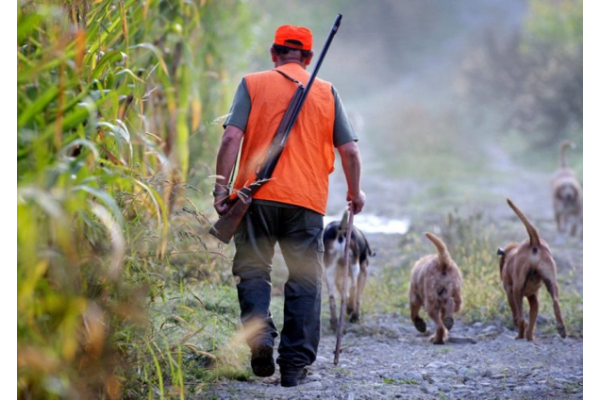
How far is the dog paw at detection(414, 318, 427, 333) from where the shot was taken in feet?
24.8

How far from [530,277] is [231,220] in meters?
2.97

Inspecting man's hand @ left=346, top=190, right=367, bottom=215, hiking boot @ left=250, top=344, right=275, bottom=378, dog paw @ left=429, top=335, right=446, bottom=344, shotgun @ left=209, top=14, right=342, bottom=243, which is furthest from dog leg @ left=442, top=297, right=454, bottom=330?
shotgun @ left=209, top=14, right=342, bottom=243

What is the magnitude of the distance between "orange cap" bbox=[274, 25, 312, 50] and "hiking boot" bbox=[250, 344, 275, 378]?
6.18 ft

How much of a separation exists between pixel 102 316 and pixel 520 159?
22.5m

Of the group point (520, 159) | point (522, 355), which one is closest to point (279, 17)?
point (520, 159)

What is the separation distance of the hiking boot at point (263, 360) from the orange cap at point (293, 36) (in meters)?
1.88

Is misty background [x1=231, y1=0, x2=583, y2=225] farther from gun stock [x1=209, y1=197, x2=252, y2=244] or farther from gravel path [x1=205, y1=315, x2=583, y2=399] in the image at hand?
gun stock [x1=209, y1=197, x2=252, y2=244]

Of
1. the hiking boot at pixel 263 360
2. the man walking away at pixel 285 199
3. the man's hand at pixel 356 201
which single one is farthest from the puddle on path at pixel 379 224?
the hiking boot at pixel 263 360

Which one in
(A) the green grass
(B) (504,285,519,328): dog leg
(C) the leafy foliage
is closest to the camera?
(C) the leafy foliage

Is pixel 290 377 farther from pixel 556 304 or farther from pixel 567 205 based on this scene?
pixel 567 205

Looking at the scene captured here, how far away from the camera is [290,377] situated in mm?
5371

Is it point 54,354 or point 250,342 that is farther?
point 250,342

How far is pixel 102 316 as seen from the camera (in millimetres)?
3869
